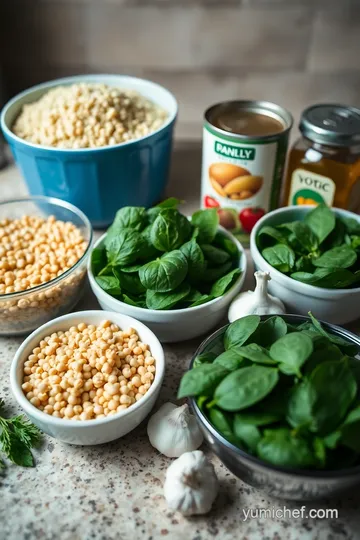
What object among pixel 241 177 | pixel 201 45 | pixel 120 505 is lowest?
pixel 120 505

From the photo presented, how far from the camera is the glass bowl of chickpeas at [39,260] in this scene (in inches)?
38.1

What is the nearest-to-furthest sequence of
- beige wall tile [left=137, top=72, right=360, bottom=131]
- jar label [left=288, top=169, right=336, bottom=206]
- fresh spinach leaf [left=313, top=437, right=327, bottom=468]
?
fresh spinach leaf [left=313, top=437, right=327, bottom=468] → jar label [left=288, top=169, right=336, bottom=206] → beige wall tile [left=137, top=72, right=360, bottom=131]

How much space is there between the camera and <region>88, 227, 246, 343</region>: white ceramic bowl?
0.92 meters

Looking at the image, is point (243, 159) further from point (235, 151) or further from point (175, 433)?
point (175, 433)

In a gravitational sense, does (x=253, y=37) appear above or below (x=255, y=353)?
above

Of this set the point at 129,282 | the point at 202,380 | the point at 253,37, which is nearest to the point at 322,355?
the point at 202,380

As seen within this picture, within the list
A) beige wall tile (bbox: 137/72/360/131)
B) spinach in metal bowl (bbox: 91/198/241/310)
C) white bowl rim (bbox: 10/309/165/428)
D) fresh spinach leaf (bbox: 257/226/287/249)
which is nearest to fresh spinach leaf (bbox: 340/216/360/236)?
fresh spinach leaf (bbox: 257/226/287/249)

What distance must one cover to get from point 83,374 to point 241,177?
521 mm

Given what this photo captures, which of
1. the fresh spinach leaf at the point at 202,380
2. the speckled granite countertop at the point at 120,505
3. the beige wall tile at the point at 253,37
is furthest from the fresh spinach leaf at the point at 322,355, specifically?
the beige wall tile at the point at 253,37

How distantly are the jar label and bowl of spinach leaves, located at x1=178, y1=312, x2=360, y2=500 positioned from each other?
1.50ft

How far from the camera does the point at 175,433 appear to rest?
81 centimetres

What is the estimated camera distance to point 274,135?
106 cm

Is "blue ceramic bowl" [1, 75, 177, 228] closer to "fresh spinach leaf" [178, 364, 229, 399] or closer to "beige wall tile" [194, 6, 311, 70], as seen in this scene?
"beige wall tile" [194, 6, 311, 70]

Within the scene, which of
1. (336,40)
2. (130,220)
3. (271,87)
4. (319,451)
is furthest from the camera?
(271,87)
